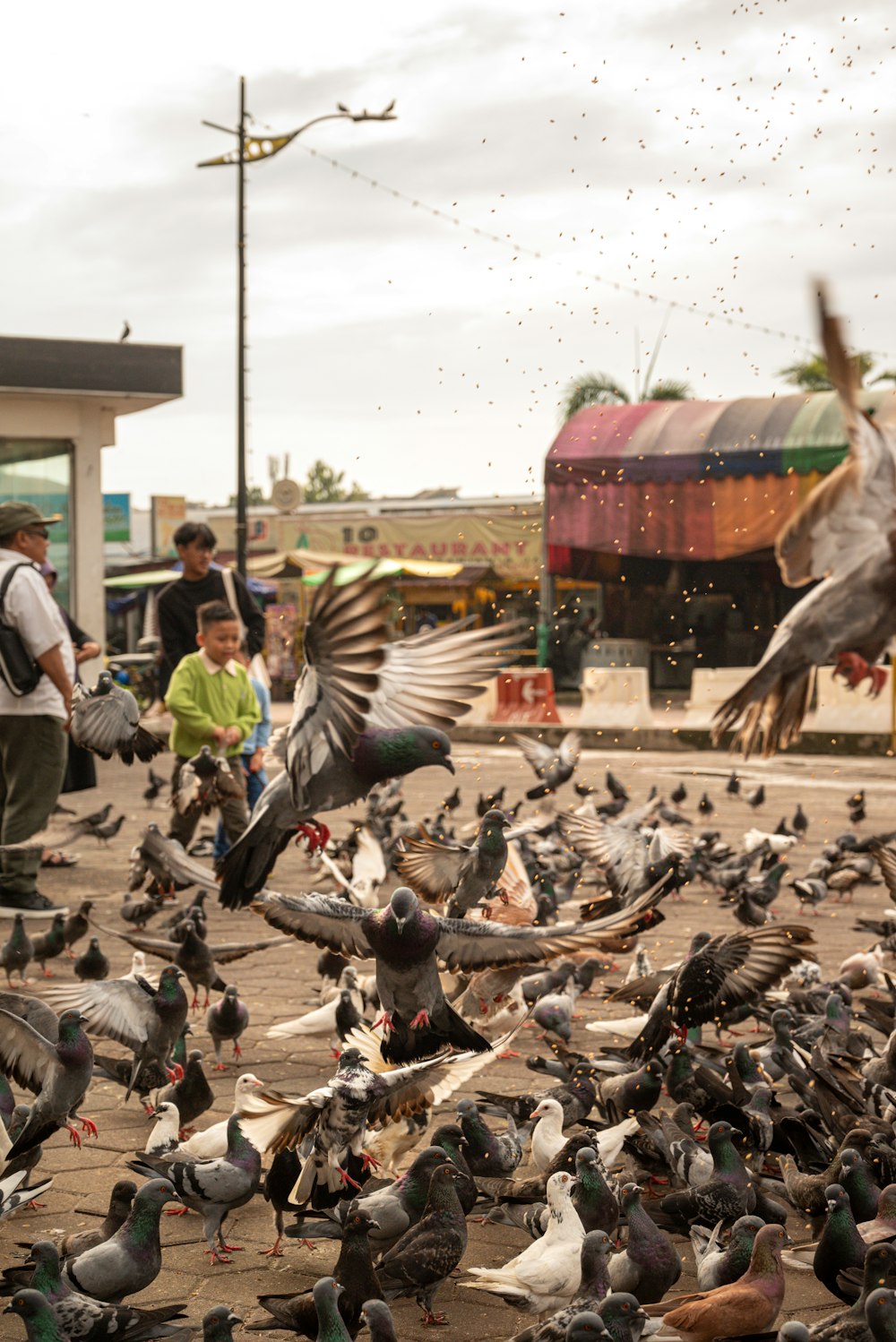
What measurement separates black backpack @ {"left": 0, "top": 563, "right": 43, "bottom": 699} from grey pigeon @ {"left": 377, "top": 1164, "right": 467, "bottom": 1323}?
4.61 m

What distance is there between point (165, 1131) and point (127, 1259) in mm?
1090

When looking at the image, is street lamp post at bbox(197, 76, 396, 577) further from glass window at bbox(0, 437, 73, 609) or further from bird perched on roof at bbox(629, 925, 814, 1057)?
bird perched on roof at bbox(629, 925, 814, 1057)

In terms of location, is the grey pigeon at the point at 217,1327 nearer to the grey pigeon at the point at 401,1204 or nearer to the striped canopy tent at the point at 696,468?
the grey pigeon at the point at 401,1204

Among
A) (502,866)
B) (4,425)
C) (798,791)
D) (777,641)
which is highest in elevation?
(4,425)

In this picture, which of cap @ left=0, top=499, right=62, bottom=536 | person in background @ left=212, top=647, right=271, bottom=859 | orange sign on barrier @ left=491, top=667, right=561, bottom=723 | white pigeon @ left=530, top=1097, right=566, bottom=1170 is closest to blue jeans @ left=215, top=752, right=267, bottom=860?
person in background @ left=212, top=647, right=271, bottom=859

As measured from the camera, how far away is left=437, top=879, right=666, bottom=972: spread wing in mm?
4434

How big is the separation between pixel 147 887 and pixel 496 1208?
4628mm

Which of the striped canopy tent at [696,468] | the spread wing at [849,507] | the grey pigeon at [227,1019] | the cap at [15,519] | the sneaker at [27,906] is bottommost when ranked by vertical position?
the sneaker at [27,906]

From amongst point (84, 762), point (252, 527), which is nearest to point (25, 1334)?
point (84, 762)

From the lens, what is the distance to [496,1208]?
4234 mm

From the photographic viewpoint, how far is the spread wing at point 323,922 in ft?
16.0

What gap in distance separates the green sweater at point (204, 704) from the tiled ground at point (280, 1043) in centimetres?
97

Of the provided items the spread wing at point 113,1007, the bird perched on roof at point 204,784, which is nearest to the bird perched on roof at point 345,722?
the spread wing at point 113,1007

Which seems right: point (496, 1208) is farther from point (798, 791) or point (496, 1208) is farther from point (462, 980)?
point (798, 791)
